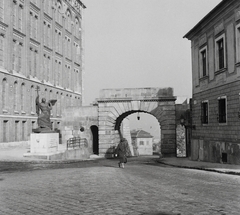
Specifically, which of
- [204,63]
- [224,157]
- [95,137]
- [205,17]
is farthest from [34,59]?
[224,157]

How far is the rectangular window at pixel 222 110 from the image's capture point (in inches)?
788

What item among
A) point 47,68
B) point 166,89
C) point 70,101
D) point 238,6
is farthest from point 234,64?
point 70,101

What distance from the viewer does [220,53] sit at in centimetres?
2100

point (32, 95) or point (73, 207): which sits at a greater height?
point (32, 95)

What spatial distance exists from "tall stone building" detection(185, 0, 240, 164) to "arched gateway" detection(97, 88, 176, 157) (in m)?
6.29

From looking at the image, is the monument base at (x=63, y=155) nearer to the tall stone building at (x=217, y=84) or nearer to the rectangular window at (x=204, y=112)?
the tall stone building at (x=217, y=84)

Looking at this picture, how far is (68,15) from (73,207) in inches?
2052

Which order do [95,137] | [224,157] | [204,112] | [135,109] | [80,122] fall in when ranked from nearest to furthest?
[224,157] < [204,112] < [135,109] < [80,122] < [95,137]

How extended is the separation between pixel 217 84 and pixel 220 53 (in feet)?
5.81

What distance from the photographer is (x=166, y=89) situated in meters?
32.3

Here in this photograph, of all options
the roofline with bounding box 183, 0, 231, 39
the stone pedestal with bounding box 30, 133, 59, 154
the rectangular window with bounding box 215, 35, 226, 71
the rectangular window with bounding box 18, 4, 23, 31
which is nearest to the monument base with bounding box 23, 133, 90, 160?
the stone pedestal with bounding box 30, 133, 59, 154

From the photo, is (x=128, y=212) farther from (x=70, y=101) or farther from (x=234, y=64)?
(x=70, y=101)

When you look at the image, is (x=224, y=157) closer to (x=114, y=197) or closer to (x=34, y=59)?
(x=114, y=197)

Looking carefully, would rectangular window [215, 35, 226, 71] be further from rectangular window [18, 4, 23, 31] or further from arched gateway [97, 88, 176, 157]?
rectangular window [18, 4, 23, 31]
